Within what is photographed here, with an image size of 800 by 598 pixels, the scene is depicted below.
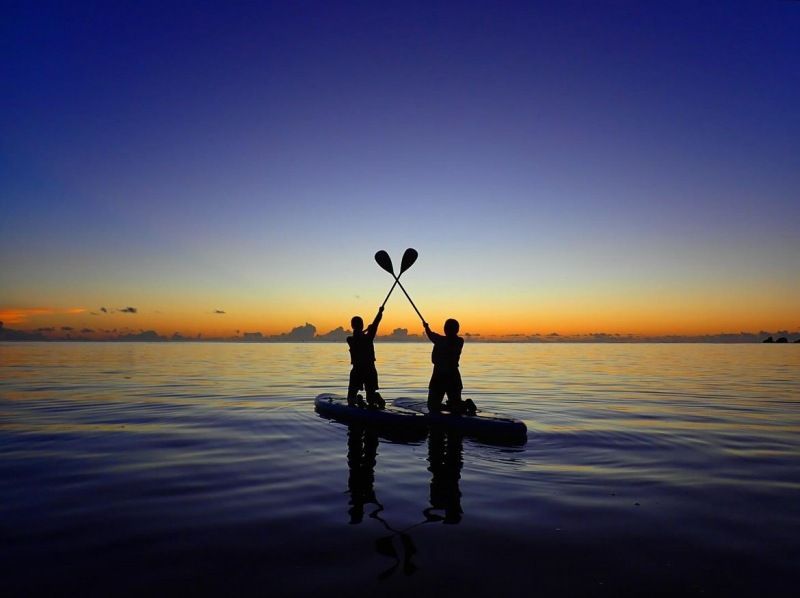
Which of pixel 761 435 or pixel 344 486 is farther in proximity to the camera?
pixel 761 435

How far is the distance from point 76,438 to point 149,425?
1856 mm

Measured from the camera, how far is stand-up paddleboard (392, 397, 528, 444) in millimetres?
10594

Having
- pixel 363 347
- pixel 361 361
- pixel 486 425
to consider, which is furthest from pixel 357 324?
pixel 486 425

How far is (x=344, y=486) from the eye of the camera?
734 centimetres

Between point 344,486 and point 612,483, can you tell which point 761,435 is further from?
point 344,486

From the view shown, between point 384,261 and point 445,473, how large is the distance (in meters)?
10.8

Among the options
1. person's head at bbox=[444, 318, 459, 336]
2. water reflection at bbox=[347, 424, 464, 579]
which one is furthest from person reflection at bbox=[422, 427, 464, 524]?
person's head at bbox=[444, 318, 459, 336]

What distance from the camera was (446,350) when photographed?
41.3 feet

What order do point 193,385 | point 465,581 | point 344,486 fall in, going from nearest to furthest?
point 465,581 → point 344,486 → point 193,385

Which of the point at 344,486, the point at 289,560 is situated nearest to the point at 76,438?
the point at 344,486

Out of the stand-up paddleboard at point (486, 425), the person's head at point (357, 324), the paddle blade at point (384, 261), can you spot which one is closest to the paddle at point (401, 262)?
the paddle blade at point (384, 261)

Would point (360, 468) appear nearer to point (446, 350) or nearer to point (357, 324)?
point (446, 350)

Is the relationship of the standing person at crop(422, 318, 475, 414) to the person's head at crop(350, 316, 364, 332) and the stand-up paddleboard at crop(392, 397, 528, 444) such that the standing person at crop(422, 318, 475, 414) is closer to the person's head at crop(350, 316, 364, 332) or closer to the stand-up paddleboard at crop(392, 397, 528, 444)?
the stand-up paddleboard at crop(392, 397, 528, 444)

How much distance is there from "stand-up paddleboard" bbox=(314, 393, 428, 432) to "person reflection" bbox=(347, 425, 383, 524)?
319 millimetres
